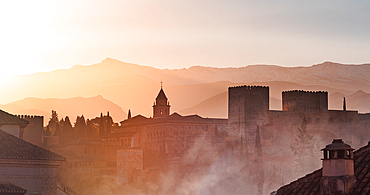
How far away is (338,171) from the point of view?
18.7 m

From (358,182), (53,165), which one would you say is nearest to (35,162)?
(53,165)

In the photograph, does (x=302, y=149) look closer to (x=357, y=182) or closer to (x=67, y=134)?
(x=67, y=134)

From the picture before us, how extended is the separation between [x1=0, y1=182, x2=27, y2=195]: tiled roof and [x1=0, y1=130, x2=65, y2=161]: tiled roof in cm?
226

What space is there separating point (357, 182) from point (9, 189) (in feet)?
86.7

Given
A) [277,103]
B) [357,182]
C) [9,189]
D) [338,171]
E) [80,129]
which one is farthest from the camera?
[277,103]

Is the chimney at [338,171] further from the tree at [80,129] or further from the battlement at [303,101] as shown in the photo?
the tree at [80,129]

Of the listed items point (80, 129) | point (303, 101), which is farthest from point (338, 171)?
point (80, 129)

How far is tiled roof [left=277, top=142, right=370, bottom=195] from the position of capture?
1845cm

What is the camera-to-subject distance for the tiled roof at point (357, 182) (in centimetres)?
1845

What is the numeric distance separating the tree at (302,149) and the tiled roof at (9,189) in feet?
218

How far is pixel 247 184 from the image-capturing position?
9694 cm

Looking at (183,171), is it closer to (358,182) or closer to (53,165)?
(53,165)

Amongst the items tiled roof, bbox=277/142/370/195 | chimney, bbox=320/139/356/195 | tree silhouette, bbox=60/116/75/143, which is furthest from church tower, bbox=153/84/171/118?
chimney, bbox=320/139/356/195

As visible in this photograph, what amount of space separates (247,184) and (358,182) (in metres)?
79.0
